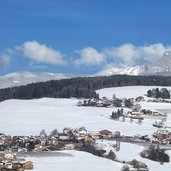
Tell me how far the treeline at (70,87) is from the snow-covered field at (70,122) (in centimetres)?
450

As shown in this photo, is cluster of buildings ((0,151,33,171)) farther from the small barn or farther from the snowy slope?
the snowy slope

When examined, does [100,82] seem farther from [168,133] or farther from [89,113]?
[168,133]

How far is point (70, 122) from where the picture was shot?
4318 inches

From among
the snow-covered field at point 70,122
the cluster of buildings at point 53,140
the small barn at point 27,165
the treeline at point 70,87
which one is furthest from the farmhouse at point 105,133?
the treeline at point 70,87

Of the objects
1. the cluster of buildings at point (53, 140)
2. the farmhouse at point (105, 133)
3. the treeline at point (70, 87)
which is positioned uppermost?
the treeline at point (70, 87)

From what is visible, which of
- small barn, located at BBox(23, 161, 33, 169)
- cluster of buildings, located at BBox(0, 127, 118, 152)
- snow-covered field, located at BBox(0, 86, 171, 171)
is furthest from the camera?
cluster of buildings, located at BBox(0, 127, 118, 152)

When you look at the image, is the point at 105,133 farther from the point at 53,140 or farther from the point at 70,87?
the point at 70,87

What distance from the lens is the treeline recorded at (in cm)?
15300

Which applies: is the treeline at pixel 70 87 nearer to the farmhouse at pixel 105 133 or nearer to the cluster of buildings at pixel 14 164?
the farmhouse at pixel 105 133

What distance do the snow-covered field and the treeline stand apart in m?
4.50

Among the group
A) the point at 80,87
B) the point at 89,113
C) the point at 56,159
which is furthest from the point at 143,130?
the point at 80,87

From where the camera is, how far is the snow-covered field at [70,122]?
204 feet

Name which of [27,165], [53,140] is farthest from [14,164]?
[53,140]

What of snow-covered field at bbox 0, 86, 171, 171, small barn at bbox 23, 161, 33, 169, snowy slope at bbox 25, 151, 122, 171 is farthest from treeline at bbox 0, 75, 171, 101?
small barn at bbox 23, 161, 33, 169
